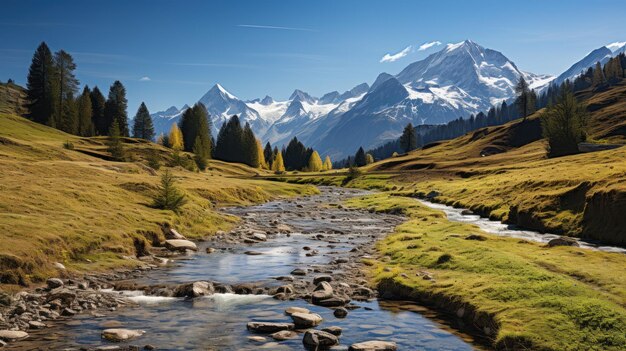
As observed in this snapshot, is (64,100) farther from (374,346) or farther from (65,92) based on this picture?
(374,346)

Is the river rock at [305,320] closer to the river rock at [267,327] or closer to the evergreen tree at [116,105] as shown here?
the river rock at [267,327]

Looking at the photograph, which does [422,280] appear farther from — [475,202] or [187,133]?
[187,133]

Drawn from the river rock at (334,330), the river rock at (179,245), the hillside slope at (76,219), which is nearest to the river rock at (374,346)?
the river rock at (334,330)

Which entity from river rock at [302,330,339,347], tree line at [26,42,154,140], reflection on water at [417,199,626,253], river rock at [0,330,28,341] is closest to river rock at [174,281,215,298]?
river rock at [0,330,28,341]

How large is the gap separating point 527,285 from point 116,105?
16406 centimetres

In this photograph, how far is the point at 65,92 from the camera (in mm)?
148125

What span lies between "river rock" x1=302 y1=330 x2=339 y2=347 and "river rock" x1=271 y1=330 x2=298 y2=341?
2.45 feet

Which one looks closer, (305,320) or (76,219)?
(305,320)

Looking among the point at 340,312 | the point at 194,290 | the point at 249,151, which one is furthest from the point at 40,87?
the point at 340,312

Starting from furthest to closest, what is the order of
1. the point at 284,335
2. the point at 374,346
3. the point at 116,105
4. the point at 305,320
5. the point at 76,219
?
the point at 116,105, the point at 76,219, the point at 305,320, the point at 284,335, the point at 374,346

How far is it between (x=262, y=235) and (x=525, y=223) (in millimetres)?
29829

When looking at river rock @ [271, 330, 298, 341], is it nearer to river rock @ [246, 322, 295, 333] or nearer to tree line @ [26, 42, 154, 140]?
river rock @ [246, 322, 295, 333]

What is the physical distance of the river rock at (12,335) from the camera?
56.7 feet

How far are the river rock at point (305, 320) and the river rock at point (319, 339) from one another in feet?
5.59
